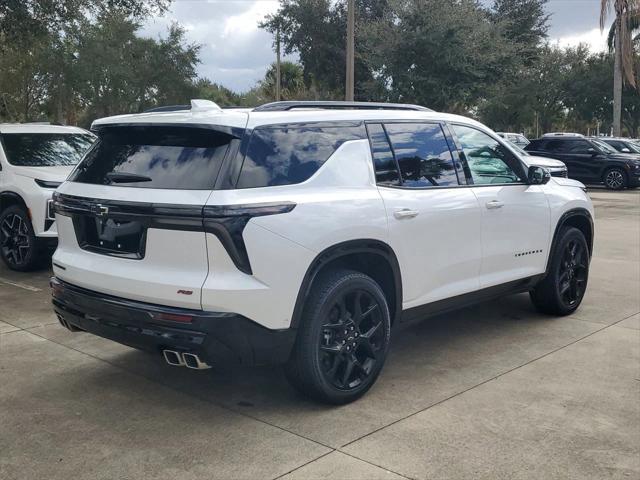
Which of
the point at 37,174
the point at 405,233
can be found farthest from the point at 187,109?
the point at 37,174

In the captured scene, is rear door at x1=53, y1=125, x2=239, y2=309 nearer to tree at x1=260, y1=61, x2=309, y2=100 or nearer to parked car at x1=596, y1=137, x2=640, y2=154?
parked car at x1=596, y1=137, x2=640, y2=154

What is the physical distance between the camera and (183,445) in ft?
11.7

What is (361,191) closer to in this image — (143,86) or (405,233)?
(405,233)

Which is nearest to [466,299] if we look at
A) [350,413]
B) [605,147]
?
[350,413]

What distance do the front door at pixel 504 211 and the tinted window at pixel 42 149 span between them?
552 cm

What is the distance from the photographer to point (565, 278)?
6.16m

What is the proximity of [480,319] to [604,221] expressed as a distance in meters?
8.56

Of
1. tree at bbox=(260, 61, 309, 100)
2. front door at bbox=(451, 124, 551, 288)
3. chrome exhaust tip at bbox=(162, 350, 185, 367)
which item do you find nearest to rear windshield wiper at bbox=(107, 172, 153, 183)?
chrome exhaust tip at bbox=(162, 350, 185, 367)

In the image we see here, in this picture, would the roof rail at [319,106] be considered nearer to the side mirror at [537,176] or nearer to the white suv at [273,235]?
the white suv at [273,235]

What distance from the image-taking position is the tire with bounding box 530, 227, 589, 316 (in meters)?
5.96

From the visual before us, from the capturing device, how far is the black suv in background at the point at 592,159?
21.5m

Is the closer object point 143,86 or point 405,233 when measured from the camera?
point 405,233

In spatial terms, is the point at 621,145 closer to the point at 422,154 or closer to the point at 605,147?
the point at 605,147

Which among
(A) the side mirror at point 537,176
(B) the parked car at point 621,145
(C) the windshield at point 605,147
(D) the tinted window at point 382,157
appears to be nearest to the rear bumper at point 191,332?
(D) the tinted window at point 382,157
